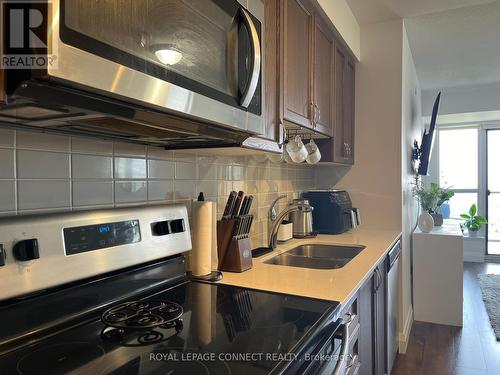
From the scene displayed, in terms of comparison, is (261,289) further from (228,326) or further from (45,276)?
(45,276)

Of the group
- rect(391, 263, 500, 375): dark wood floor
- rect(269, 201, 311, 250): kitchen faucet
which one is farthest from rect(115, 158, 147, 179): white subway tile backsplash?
rect(391, 263, 500, 375): dark wood floor

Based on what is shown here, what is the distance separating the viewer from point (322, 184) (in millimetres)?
2943

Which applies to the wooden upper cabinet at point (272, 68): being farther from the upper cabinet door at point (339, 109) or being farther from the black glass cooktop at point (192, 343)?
the upper cabinet door at point (339, 109)

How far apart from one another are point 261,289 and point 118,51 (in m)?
0.86

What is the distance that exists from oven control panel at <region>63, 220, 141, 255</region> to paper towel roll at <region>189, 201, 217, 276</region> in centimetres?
28

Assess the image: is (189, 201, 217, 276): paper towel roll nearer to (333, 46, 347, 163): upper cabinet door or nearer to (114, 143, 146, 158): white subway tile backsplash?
(114, 143, 146, 158): white subway tile backsplash

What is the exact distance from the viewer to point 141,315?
3.09ft

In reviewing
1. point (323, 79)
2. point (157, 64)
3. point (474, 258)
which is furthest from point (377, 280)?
point (474, 258)

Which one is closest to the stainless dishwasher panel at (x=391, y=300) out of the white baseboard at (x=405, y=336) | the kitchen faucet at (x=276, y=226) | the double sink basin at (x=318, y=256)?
the white baseboard at (x=405, y=336)

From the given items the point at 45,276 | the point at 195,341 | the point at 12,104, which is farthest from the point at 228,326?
the point at 12,104

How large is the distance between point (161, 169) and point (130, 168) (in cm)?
15

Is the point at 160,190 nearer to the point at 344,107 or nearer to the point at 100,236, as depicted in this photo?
the point at 100,236

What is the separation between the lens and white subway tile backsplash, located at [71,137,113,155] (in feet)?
3.34

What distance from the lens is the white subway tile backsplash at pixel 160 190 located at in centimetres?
127
